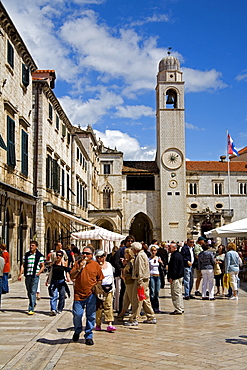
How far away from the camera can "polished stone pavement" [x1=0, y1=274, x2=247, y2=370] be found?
21.3ft

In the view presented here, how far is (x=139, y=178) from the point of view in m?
56.9

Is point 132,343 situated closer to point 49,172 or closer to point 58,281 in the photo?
point 58,281

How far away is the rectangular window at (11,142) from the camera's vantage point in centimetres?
1775

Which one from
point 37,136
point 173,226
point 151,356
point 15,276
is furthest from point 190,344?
point 173,226


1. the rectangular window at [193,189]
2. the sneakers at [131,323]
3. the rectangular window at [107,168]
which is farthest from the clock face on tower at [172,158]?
the sneakers at [131,323]

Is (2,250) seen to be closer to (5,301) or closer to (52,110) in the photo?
(5,301)

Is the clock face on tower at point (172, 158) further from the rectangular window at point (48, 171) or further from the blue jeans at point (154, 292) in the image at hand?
the blue jeans at point (154, 292)

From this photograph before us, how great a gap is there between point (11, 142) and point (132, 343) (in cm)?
1207

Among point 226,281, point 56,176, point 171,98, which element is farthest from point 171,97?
point 226,281

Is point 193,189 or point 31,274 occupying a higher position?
point 193,189

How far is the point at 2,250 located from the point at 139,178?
147 ft

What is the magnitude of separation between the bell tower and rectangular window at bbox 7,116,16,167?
121ft

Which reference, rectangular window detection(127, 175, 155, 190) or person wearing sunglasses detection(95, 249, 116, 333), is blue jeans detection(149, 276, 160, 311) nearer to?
person wearing sunglasses detection(95, 249, 116, 333)

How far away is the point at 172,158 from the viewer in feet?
181
